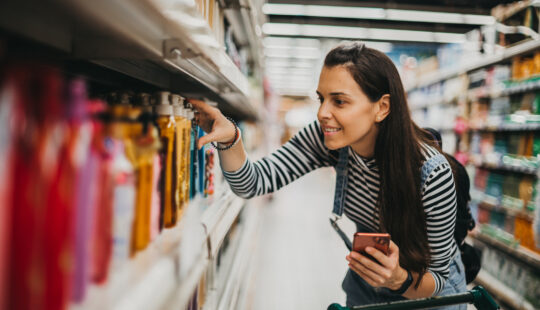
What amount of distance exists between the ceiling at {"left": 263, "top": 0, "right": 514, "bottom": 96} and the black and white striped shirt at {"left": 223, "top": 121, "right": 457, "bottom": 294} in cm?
371

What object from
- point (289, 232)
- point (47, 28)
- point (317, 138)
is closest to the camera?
point (47, 28)

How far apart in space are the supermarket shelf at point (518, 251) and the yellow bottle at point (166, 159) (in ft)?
9.49

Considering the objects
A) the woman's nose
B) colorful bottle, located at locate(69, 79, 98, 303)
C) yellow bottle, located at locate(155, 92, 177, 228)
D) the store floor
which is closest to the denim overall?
the woman's nose

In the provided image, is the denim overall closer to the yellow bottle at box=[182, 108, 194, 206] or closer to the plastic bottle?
the yellow bottle at box=[182, 108, 194, 206]

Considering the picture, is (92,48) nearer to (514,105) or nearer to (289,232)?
(514,105)

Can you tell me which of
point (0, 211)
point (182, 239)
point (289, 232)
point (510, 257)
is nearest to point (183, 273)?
point (182, 239)

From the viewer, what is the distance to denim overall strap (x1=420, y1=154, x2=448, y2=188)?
1.23 metres

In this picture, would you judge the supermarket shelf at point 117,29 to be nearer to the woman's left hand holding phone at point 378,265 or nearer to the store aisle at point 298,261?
the woman's left hand holding phone at point 378,265

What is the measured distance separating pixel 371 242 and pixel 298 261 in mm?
2813

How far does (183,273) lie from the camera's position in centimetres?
73

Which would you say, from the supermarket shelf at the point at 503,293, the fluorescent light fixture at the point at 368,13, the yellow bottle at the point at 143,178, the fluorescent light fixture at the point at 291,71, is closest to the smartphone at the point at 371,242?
the yellow bottle at the point at 143,178

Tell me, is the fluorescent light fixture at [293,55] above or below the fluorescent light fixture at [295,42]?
below

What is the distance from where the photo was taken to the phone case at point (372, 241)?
105 centimetres

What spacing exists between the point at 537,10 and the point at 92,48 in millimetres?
3474
